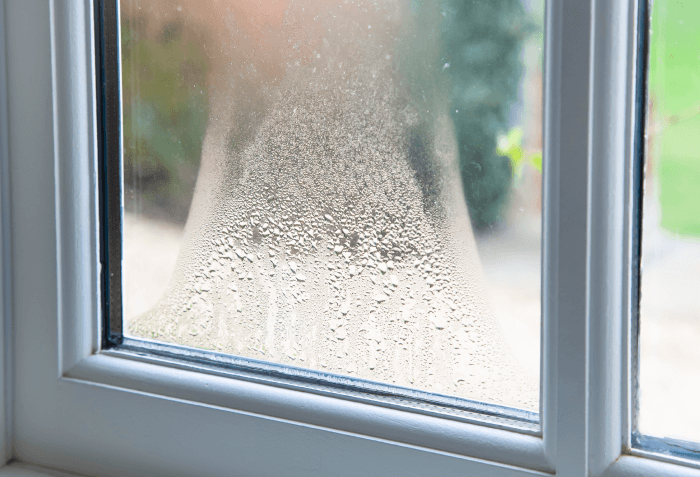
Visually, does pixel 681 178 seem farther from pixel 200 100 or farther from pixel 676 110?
pixel 200 100

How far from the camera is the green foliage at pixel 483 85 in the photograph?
52 cm

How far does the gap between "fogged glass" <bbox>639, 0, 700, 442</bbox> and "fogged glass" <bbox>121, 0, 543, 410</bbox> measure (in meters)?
0.09

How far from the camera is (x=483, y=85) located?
0.54 m

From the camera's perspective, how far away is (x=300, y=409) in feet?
1.92

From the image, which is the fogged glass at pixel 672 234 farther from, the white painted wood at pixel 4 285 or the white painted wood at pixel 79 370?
the white painted wood at pixel 4 285

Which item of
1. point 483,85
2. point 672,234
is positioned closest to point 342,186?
point 483,85

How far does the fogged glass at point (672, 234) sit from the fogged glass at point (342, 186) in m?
0.09

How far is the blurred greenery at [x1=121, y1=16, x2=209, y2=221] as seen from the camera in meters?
0.65

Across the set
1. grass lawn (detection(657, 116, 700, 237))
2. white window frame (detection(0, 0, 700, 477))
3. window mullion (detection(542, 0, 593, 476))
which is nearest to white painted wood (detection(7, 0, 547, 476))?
white window frame (detection(0, 0, 700, 477))

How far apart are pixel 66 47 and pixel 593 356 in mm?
650

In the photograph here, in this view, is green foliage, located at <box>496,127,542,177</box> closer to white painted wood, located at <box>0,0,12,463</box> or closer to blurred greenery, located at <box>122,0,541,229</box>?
blurred greenery, located at <box>122,0,541,229</box>

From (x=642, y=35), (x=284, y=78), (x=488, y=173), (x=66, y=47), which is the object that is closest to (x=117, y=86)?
(x=66, y=47)

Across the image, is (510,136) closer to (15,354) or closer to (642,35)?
(642,35)

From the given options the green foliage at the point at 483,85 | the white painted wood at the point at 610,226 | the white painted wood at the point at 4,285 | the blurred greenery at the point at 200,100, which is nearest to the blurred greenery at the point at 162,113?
the blurred greenery at the point at 200,100
